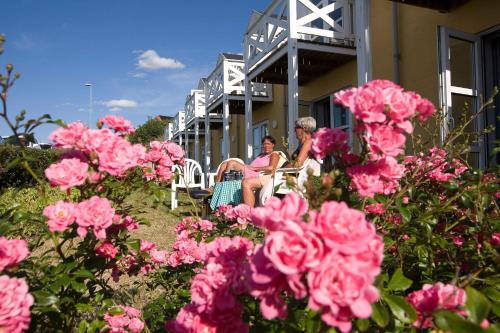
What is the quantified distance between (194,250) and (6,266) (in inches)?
32.2

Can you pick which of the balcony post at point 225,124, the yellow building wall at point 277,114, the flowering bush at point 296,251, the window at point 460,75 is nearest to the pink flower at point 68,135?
the flowering bush at point 296,251

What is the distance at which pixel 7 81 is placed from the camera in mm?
1153

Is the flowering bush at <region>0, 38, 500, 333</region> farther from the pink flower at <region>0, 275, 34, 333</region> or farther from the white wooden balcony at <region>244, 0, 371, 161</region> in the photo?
the white wooden balcony at <region>244, 0, 371, 161</region>

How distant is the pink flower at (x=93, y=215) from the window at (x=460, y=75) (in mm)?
3795

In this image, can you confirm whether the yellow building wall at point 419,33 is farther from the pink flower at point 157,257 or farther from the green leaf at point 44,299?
the green leaf at point 44,299

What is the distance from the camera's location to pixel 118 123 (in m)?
1.21

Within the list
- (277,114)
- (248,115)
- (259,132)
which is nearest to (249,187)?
(248,115)

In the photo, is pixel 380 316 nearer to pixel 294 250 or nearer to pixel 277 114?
pixel 294 250

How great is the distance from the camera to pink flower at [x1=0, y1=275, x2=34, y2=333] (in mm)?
730

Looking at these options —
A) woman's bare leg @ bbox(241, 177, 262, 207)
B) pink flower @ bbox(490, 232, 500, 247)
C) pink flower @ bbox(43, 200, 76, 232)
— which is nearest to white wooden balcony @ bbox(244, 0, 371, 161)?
woman's bare leg @ bbox(241, 177, 262, 207)

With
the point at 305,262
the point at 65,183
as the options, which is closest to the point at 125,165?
the point at 65,183

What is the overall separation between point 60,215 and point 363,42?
516 cm

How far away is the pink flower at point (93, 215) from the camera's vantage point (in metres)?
1.00

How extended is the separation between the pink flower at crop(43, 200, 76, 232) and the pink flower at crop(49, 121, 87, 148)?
0.58 feet
